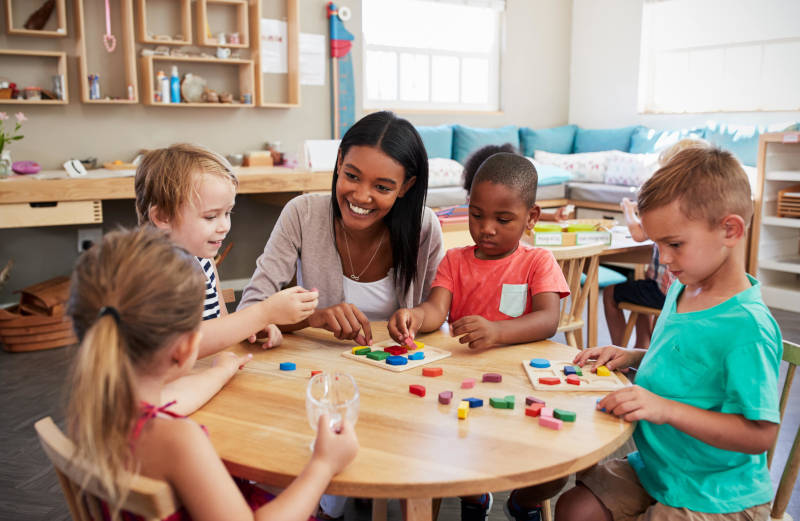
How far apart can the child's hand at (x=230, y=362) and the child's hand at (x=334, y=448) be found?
1.23ft

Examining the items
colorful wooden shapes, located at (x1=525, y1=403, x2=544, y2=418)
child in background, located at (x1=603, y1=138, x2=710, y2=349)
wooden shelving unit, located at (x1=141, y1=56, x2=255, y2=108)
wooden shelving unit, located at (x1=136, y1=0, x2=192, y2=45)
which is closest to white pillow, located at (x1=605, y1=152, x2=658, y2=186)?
child in background, located at (x1=603, y1=138, x2=710, y2=349)

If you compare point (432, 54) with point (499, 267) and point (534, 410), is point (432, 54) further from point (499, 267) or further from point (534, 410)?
point (534, 410)

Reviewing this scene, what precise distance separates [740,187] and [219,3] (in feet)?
13.9

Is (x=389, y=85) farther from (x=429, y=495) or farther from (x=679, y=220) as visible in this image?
(x=429, y=495)

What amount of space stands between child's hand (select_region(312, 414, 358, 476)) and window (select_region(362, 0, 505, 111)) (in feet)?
17.2

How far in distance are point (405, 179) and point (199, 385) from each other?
0.82 metres

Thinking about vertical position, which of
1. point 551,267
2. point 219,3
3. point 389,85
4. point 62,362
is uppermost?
point 219,3

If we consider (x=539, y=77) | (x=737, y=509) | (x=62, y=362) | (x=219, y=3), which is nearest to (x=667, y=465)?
(x=737, y=509)

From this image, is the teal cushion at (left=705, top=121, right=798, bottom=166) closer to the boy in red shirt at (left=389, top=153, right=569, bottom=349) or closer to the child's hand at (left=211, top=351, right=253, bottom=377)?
the boy in red shirt at (left=389, top=153, right=569, bottom=349)

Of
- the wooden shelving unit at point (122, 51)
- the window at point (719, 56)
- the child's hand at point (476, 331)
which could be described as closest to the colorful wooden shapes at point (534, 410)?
the child's hand at point (476, 331)

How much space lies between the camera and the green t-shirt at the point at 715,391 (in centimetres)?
106

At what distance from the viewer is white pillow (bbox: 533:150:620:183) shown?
602 cm

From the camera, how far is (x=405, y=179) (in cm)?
170

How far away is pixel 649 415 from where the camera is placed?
1.05 metres
